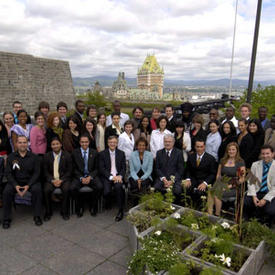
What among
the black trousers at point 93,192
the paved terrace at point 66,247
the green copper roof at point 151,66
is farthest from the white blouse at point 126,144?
the green copper roof at point 151,66

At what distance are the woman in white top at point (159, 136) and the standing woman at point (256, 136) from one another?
1.86 meters

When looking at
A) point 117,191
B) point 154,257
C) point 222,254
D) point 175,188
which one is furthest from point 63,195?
point 222,254

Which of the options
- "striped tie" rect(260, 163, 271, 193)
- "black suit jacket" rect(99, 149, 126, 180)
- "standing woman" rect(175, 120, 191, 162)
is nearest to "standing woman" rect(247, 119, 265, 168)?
"striped tie" rect(260, 163, 271, 193)

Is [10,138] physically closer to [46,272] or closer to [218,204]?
[46,272]

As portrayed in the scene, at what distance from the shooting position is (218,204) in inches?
184

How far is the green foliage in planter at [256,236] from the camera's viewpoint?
139 inches

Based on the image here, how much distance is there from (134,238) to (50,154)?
251 cm

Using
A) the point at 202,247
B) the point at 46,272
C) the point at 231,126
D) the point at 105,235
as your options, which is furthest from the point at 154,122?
the point at 46,272

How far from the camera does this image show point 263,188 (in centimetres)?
466

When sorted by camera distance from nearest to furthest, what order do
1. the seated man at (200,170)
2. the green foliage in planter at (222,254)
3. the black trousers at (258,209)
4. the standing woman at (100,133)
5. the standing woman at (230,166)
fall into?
the green foliage in planter at (222,254) < the black trousers at (258,209) < the standing woman at (230,166) < the seated man at (200,170) < the standing woman at (100,133)

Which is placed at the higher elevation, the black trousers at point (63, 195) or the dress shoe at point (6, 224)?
the black trousers at point (63, 195)

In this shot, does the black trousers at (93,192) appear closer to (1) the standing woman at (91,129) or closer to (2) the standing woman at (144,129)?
(1) the standing woman at (91,129)

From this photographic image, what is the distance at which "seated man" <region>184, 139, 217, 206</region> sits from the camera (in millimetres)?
5148

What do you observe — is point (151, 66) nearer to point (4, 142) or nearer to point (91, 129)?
point (91, 129)
